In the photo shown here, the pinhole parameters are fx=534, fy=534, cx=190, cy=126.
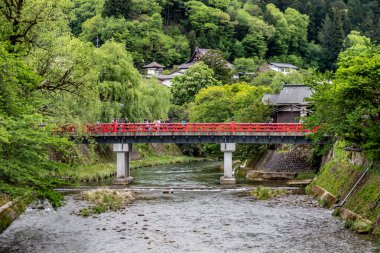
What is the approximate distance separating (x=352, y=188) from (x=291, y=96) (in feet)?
96.8

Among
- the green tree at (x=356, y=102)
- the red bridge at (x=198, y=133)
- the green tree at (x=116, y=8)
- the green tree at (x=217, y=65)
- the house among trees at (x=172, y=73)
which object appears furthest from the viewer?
the green tree at (x=116, y=8)

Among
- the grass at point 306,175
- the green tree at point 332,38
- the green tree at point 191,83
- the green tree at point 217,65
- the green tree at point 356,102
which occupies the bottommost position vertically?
the grass at point 306,175

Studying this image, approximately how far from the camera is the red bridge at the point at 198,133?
51.2m

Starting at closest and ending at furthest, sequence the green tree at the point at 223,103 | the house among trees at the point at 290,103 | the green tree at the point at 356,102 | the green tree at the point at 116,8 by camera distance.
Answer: the green tree at the point at 356,102 < the house among trees at the point at 290,103 < the green tree at the point at 223,103 < the green tree at the point at 116,8

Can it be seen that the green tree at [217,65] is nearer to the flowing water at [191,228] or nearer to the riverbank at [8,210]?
the flowing water at [191,228]

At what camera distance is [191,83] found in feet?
306

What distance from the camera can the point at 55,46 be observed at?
35.2 m

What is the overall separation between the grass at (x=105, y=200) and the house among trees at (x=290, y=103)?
25700 millimetres

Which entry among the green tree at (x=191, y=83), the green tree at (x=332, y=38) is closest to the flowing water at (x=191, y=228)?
the green tree at (x=191, y=83)

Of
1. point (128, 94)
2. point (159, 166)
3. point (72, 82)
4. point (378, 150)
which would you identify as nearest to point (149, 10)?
point (159, 166)

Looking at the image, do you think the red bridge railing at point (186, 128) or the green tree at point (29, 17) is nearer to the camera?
the green tree at point (29, 17)

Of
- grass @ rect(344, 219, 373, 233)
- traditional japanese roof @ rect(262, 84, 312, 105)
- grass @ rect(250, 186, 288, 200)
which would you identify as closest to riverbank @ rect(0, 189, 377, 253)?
grass @ rect(344, 219, 373, 233)

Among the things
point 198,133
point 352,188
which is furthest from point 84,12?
point 352,188

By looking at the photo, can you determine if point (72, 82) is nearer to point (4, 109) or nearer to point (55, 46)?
point (55, 46)
